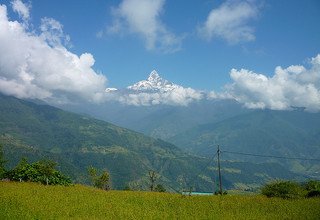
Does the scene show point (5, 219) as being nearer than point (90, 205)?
Yes

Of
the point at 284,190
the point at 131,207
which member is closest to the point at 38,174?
the point at 131,207

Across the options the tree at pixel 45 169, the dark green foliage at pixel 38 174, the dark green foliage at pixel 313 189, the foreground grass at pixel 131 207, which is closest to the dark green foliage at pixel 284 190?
the dark green foliage at pixel 313 189

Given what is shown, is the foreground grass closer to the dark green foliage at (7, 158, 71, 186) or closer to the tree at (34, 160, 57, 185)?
the tree at (34, 160, 57, 185)

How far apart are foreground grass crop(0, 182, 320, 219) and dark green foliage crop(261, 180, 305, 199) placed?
202 inches

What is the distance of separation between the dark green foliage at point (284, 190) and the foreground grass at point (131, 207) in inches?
202

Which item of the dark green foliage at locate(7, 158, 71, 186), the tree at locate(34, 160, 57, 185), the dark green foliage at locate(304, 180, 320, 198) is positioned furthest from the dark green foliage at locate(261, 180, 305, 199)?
the tree at locate(34, 160, 57, 185)

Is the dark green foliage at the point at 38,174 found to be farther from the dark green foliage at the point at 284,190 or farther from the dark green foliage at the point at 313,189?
the dark green foliage at the point at 313,189

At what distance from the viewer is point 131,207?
34719mm

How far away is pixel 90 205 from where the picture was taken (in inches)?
1341

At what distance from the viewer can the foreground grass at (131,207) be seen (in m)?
29.1

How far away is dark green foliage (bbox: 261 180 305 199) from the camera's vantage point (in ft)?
151

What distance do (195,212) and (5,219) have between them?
50.2 feet

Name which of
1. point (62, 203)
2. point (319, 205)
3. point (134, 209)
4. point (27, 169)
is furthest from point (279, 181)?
point (27, 169)

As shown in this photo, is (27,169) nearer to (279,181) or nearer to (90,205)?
(90,205)
